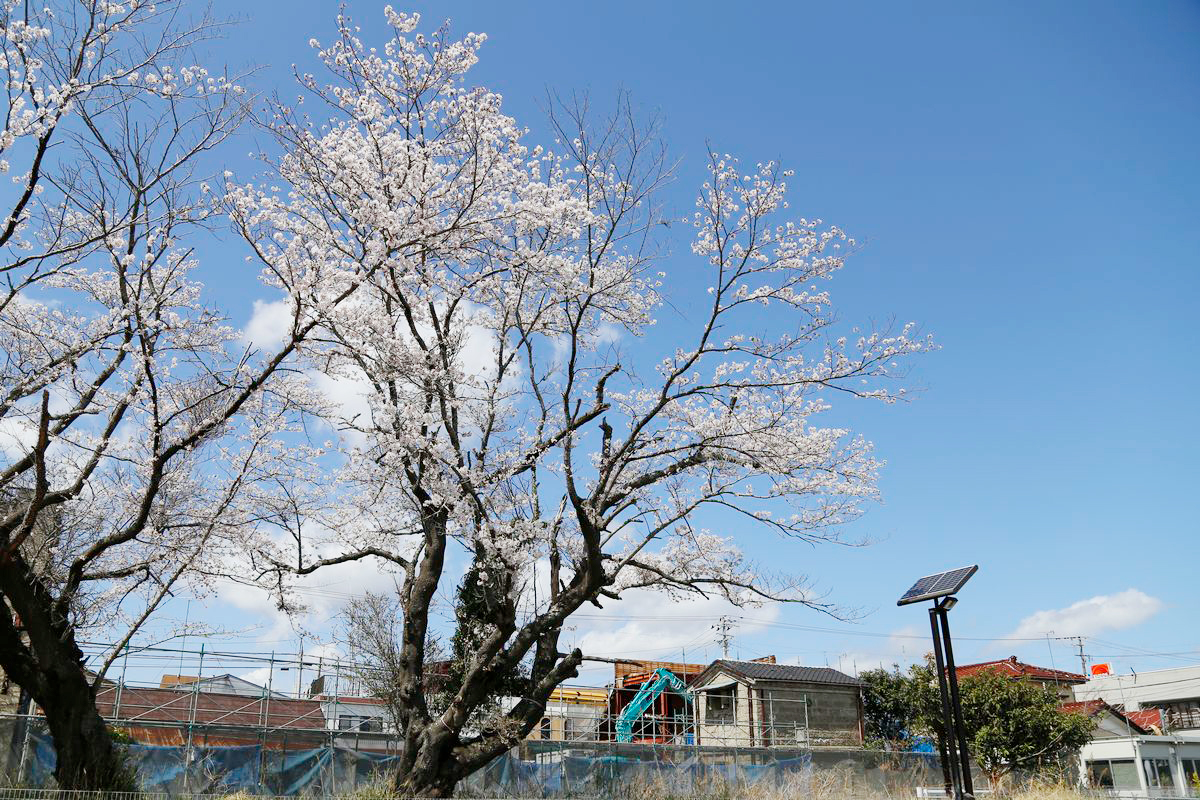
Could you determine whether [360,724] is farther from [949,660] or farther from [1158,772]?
[1158,772]

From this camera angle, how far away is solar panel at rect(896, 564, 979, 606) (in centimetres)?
960

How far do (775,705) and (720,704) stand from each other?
250 cm

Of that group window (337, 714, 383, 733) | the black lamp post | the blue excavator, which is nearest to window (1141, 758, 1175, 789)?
the blue excavator

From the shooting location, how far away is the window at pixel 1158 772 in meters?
25.9

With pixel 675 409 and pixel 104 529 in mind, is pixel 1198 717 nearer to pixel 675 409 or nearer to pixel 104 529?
pixel 675 409

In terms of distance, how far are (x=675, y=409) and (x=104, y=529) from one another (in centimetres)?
974

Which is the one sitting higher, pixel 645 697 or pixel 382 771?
pixel 645 697

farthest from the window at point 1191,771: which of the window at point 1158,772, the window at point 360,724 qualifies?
the window at point 360,724

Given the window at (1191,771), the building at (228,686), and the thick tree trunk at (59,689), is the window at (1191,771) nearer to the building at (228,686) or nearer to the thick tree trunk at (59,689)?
the building at (228,686)

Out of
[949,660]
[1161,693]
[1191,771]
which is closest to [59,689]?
[949,660]

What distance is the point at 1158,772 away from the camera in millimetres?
26312

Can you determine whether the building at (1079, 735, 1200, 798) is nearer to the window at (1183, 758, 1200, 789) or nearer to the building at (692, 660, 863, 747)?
the window at (1183, 758, 1200, 789)

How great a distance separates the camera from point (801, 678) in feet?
101

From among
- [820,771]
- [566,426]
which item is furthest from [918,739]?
[566,426]
